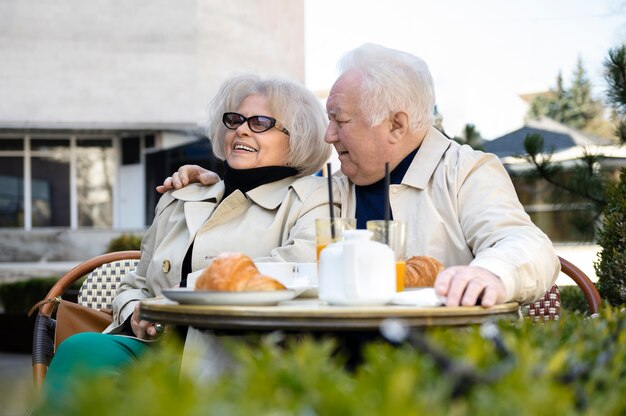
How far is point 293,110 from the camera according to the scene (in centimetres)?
305

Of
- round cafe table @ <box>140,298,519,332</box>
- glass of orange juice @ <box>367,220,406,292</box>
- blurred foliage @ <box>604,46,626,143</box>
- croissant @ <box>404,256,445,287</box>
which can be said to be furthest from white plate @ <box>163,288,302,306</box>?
blurred foliage @ <box>604,46,626,143</box>

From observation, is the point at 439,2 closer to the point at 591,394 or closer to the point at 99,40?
the point at 99,40

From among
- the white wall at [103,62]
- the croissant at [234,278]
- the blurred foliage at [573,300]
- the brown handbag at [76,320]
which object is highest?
the white wall at [103,62]

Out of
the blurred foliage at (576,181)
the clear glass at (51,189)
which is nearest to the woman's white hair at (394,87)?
the blurred foliage at (576,181)

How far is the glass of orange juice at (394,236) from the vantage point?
198 centimetres

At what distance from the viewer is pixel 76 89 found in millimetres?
17172

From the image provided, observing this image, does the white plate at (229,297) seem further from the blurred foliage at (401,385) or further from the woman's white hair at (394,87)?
the woman's white hair at (394,87)

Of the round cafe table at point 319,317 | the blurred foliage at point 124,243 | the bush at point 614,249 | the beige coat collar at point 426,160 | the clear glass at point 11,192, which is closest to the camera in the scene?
the round cafe table at point 319,317

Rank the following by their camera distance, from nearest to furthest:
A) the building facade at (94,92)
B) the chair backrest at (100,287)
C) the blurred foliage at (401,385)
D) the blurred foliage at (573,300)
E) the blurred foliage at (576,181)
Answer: the blurred foliage at (401,385) < the chair backrest at (100,287) < the blurred foliage at (573,300) < the blurred foliage at (576,181) < the building facade at (94,92)

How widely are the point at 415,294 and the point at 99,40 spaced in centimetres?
1650

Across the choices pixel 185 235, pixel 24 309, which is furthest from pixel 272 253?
pixel 24 309

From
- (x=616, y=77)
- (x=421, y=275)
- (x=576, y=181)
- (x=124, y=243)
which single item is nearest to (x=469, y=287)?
(x=421, y=275)

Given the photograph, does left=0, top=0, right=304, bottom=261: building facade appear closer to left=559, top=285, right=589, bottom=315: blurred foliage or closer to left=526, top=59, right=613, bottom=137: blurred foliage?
left=559, top=285, right=589, bottom=315: blurred foliage

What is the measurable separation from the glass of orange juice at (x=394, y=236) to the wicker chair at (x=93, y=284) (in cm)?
168
